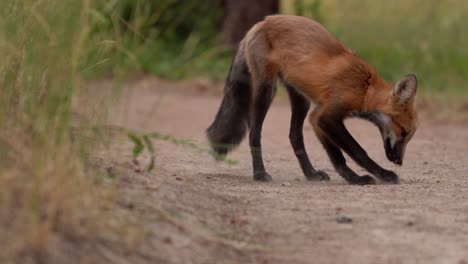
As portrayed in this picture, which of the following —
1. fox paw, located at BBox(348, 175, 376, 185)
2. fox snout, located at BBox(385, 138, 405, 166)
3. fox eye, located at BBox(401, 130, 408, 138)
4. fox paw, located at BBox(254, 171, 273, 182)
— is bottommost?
fox paw, located at BBox(254, 171, 273, 182)

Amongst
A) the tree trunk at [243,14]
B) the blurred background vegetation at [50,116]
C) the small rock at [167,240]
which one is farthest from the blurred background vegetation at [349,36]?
the small rock at [167,240]

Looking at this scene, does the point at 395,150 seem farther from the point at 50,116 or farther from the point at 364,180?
the point at 50,116

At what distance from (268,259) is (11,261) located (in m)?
1.52

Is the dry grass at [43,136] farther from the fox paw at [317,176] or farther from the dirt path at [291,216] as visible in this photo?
the fox paw at [317,176]

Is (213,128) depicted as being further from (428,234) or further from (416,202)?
(428,234)

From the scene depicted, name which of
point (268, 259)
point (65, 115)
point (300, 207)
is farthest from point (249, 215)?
point (65, 115)

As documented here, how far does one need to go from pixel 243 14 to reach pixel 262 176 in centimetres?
902

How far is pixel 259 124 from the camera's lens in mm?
8203

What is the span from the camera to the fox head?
25.6 ft

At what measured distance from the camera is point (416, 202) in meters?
6.29

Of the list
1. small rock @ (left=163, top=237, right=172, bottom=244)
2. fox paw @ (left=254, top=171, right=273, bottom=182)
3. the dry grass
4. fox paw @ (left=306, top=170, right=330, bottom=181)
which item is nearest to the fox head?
fox paw @ (left=306, top=170, right=330, bottom=181)

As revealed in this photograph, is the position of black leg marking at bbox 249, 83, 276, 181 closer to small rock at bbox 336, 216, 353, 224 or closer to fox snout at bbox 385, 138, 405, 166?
fox snout at bbox 385, 138, 405, 166

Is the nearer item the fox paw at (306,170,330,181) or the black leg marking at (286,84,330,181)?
the fox paw at (306,170,330,181)

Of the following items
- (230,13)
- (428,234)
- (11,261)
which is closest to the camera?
(11,261)
